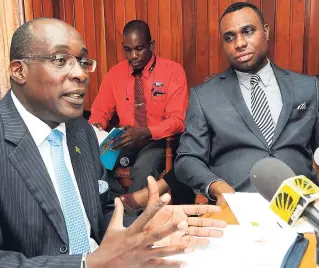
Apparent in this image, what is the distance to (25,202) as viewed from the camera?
124 centimetres

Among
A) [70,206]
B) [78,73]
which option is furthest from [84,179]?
[78,73]

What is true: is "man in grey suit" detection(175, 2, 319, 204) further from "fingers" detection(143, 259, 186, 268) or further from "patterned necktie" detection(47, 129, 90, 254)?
"fingers" detection(143, 259, 186, 268)

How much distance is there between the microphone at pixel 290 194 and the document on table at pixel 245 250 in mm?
200

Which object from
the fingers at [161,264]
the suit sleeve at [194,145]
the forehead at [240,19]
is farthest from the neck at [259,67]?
the fingers at [161,264]

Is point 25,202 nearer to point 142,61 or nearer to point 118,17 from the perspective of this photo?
point 142,61

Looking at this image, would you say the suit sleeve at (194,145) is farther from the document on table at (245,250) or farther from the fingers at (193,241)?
the fingers at (193,241)

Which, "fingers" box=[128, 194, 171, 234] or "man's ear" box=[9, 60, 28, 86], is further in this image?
"man's ear" box=[9, 60, 28, 86]

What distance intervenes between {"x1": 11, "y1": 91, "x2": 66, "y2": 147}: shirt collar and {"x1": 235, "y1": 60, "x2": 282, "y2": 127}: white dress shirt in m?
1.14

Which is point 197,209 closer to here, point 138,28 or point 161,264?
point 161,264

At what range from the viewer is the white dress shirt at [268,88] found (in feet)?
7.02

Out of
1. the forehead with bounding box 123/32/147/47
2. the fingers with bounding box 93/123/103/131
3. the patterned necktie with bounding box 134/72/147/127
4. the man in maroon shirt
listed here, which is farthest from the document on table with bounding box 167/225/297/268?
the forehead with bounding box 123/32/147/47

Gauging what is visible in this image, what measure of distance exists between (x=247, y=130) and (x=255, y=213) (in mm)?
786

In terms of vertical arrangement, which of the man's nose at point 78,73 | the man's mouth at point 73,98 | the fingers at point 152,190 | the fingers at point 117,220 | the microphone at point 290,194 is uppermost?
the man's nose at point 78,73

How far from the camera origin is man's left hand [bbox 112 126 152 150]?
117 inches
